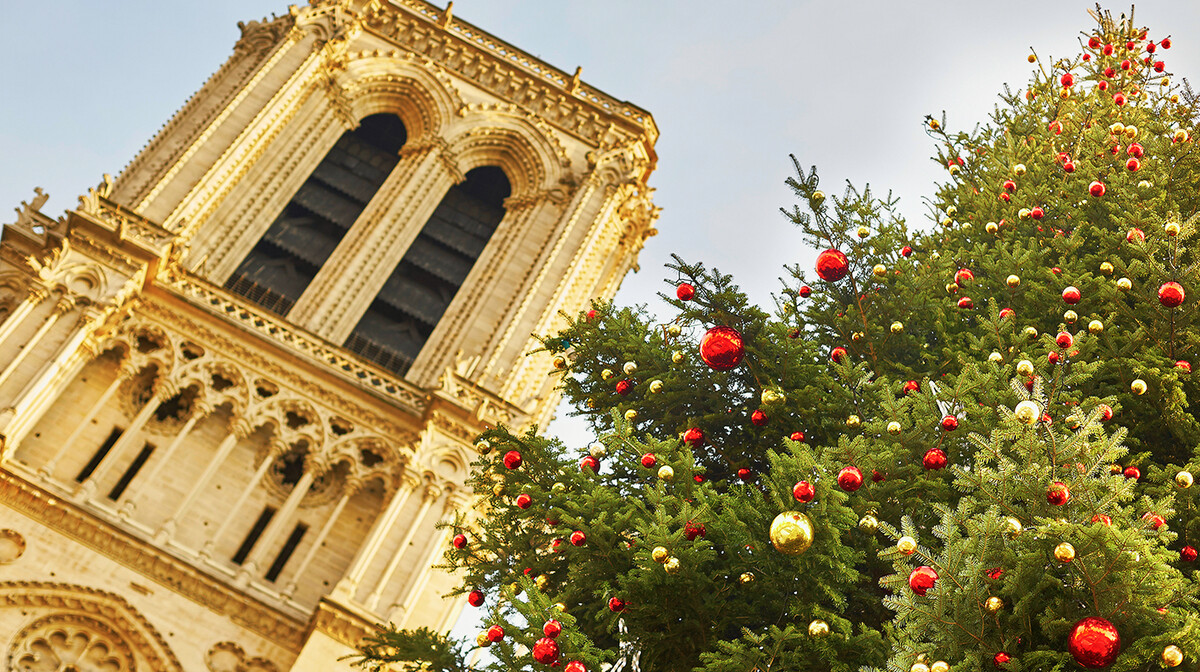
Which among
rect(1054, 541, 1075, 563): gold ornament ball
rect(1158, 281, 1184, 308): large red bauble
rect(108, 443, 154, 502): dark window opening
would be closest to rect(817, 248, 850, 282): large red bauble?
rect(1158, 281, 1184, 308): large red bauble

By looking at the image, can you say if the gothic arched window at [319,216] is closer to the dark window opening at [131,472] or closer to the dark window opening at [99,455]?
the dark window opening at [99,455]

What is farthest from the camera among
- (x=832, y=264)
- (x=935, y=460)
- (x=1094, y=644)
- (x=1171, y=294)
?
(x=832, y=264)

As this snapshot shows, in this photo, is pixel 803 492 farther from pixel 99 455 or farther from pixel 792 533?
pixel 99 455

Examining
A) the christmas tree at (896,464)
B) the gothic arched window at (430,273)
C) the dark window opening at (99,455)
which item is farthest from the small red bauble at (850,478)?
the gothic arched window at (430,273)

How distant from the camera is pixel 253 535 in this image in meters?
16.2

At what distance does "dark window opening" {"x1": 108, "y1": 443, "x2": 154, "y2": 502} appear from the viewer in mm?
15617

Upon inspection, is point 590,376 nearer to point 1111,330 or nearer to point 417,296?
point 1111,330

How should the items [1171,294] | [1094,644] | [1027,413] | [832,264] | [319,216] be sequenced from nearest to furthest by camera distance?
[1094,644]
[1027,413]
[1171,294]
[832,264]
[319,216]

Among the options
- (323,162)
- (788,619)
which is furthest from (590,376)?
(323,162)

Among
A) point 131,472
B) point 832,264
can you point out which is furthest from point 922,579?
point 131,472

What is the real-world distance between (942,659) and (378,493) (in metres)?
14.1

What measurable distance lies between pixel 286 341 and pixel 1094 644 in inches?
622

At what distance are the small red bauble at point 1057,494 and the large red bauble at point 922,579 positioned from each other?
1.77 feet

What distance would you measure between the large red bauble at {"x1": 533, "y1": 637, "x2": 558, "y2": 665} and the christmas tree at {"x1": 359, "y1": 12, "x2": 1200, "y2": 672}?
0.01m
